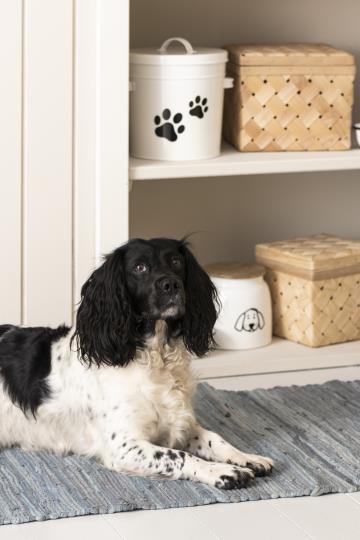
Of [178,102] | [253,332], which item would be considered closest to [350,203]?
[253,332]

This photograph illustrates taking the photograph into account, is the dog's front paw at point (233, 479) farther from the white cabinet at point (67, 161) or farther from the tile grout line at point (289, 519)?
the white cabinet at point (67, 161)

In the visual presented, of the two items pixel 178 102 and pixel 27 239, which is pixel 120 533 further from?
pixel 178 102

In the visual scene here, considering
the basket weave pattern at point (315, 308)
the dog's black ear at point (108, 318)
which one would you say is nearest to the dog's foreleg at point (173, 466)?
the dog's black ear at point (108, 318)

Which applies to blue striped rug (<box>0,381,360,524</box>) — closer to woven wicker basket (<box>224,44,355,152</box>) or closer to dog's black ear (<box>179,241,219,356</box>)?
dog's black ear (<box>179,241,219,356</box>)

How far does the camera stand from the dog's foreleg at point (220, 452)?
2.41 meters

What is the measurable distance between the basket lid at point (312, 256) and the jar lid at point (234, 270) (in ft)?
0.15

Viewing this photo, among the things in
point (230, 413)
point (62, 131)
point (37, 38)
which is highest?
point (37, 38)

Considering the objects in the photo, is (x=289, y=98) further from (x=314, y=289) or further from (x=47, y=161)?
→ (x=47, y=161)

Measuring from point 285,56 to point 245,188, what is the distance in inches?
21.4

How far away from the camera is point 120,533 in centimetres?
216

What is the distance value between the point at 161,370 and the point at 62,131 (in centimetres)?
71

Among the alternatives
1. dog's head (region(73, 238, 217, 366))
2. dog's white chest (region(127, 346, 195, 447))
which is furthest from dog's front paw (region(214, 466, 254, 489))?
dog's head (region(73, 238, 217, 366))

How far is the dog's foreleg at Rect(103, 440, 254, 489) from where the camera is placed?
2326 mm

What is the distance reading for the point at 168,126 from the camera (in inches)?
118
